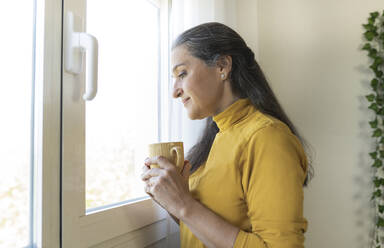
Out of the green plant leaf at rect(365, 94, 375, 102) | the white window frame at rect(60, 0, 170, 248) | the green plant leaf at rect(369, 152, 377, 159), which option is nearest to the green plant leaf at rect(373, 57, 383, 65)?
the green plant leaf at rect(365, 94, 375, 102)

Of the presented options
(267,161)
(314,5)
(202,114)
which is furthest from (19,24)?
(314,5)

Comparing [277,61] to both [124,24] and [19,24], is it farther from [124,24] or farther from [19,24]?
[19,24]

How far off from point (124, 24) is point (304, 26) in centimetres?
92

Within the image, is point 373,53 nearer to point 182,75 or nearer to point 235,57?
point 235,57

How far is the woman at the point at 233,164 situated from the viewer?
0.71 metres

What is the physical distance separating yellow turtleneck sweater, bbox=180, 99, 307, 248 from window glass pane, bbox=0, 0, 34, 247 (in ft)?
1.47

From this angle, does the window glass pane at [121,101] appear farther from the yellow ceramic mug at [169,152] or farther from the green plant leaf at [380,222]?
the green plant leaf at [380,222]

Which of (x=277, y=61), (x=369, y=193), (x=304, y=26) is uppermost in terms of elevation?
(x=304, y=26)

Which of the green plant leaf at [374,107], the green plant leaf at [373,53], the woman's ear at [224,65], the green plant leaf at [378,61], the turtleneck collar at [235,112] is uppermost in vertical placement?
the green plant leaf at [373,53]

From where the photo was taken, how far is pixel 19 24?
68 cm

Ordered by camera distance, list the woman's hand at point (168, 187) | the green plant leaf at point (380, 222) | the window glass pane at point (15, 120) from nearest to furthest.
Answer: the window glass pane at point (15, 120) → the woman's hand at point (168, 187) → the green plant leaf at point (380, 222)

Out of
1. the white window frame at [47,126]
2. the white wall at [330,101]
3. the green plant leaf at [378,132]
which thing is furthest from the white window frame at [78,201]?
the green plant leaf at [378,132]

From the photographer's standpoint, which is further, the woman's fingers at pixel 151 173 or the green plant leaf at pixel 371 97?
the green plant leaf at pixel 371 97

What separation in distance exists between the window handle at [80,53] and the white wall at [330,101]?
1057 millimetres
